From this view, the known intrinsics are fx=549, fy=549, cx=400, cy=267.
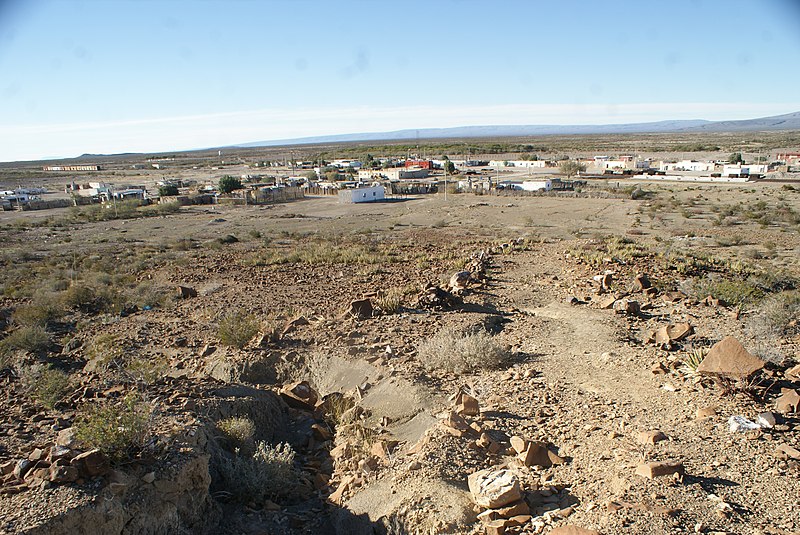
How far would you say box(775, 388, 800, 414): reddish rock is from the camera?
23.1 ft

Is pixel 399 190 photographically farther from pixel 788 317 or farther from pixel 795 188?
pixel 788 317

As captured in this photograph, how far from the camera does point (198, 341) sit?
12227 millimetres

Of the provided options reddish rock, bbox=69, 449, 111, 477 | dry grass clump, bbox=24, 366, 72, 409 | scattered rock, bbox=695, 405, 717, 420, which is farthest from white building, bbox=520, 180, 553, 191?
reddish rock, bbox=69, 449, 111, 477

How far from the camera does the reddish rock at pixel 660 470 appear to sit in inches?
227

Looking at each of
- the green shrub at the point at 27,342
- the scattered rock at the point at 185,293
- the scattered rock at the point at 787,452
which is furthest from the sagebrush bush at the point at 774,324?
the scattered rock at the point at 185,293


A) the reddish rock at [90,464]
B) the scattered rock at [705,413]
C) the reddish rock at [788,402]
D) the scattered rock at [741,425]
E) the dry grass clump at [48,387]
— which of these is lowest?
the scattered rock at [705,413]

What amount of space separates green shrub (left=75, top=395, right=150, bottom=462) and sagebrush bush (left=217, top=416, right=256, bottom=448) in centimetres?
137

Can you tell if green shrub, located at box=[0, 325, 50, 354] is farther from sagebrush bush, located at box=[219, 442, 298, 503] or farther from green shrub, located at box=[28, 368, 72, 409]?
sagebrush bush, located at box=[219, 442, 298, 503]

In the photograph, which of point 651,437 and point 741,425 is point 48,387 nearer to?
point 651,437

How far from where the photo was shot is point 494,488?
19.2 ft

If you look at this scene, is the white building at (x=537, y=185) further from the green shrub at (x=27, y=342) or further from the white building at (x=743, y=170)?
the green shrub at (x=27, y=342)

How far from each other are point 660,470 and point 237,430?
546cm

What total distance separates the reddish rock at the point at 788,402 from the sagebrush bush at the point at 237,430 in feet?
23.4

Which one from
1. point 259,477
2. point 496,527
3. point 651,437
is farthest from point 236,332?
point 651,437
